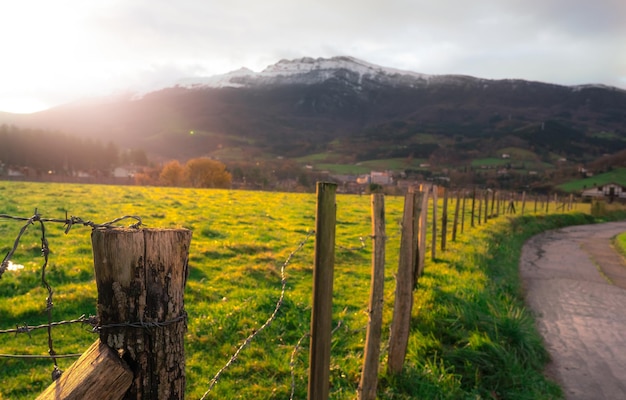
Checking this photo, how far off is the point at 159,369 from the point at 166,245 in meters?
0.58

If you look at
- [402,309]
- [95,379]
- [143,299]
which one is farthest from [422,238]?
[95,379]

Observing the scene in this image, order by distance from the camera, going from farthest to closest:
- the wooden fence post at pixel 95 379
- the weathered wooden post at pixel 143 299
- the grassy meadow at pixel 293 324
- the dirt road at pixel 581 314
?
the dirt road at pixel 581 314 → the grassy meadow at pixel 293 324 → the weathered wooden post at pixel 143 299 → the wooden fence post at pixel 95 379

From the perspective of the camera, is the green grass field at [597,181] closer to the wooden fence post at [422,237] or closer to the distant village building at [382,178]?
the distant village building at [382,178]

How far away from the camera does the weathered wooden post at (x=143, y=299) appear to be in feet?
5.90

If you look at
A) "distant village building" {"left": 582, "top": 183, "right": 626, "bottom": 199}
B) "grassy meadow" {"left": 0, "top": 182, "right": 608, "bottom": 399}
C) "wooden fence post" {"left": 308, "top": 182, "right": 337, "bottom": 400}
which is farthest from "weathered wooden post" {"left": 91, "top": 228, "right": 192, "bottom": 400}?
"distant village building" {"left": 582, "top": 183, "right": 626, "bottom": 199}

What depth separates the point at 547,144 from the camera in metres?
152

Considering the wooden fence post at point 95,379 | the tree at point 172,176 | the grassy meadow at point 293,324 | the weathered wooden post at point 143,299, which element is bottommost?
the tree at point 172,176

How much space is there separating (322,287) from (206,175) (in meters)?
71.2

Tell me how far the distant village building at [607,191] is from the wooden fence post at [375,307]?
239 ft

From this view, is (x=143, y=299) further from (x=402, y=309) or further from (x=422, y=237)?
(x=422, y=237)

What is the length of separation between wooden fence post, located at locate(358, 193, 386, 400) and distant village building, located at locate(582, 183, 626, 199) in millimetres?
72830

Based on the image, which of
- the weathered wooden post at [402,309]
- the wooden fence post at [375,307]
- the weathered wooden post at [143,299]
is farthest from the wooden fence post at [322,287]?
the weathered wooden post at [402,309]

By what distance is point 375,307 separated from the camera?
167 inches

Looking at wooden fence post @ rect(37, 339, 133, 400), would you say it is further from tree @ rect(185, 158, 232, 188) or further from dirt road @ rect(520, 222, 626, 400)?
tree @ rect(185, 158, 232, 188)
